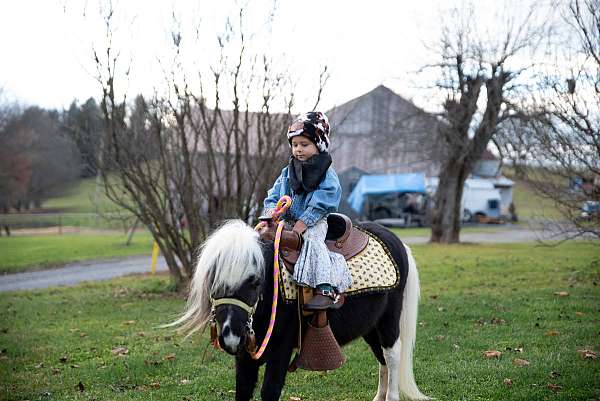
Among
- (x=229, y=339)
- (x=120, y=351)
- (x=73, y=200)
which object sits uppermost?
(x=229, y=339)

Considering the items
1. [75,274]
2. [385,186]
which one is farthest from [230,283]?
[385,186]

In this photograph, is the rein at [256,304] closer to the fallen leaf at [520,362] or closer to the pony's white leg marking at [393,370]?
the pony's white leg marking at [393,370]

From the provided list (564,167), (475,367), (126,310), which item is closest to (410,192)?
(564,167)

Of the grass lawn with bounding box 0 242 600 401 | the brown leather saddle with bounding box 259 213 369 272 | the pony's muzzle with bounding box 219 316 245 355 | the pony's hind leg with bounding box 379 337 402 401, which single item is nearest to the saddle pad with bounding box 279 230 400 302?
the brown leather saddle with bounding box 259 213 369 272

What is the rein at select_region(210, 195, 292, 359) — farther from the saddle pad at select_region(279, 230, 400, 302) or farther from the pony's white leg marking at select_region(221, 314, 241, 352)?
the saddle pad at select_region(279, 230, 400, 302)

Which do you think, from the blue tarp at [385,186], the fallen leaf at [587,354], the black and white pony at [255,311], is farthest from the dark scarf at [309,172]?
the blue tarp at [385,186]

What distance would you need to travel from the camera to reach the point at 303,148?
395 centimetres

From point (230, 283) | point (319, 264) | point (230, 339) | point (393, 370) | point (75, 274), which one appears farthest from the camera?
point (75, 274)

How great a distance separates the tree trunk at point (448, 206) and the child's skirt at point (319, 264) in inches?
744

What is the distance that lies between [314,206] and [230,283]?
89cm

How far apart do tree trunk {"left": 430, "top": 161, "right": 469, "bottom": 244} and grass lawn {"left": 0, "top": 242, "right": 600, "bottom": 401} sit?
1066 centimetres

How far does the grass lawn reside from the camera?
5.17 m

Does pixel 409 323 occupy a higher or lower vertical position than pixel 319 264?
lower

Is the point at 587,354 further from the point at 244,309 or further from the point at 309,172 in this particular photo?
the point at 244,309
